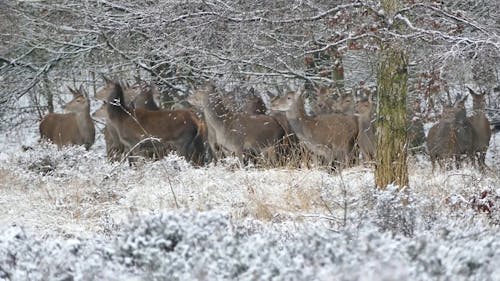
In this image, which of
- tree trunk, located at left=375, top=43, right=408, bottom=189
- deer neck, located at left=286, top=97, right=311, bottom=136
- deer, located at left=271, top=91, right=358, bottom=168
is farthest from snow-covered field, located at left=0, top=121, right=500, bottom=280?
deer neck, located at left=286, top=97, right=311, bottom=136

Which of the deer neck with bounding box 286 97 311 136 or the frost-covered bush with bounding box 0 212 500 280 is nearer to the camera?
the frost-covered bush with bounding box 0 212 500 280

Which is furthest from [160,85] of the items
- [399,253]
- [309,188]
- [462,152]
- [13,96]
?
[399,253]

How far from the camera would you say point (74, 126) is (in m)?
17.9

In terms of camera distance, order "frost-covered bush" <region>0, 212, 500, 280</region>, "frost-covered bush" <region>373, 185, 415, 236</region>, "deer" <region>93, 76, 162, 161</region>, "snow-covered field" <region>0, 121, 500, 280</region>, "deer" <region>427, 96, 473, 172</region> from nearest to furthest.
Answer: "frost-covered bush" <region>0, 212, 500, 280</region> → "snow-covered field" <region>0, 121, 500, 280</region> → "frost-covered bush" <region>373, 185, 415, 236</region> → "deer" <region>427, 96, 473, 172</region> → "deer" <region>93, 76, 162, 161</region>

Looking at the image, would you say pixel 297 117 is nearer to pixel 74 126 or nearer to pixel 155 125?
pixel 155 125

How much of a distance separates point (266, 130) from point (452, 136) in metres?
2.95

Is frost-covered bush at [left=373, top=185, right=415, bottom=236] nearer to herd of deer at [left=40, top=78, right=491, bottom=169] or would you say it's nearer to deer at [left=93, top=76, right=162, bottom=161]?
herd of deer at [left=40, top=78, right=491, bottom=169]

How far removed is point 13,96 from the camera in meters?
19.9

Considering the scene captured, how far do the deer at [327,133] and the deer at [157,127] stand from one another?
1710mm

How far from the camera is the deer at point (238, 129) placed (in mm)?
14852

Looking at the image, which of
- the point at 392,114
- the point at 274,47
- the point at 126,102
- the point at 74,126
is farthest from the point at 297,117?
the point at 392,114

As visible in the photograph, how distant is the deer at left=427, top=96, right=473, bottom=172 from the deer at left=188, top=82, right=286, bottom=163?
97.4 inches

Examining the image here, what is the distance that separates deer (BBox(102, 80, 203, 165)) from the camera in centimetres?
1522

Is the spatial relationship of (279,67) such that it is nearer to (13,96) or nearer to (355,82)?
(355,82)
